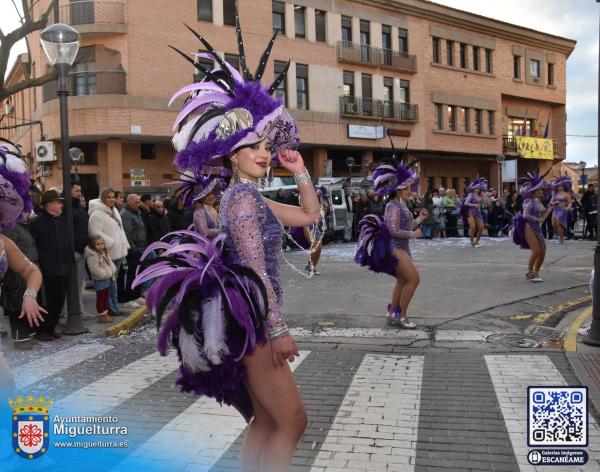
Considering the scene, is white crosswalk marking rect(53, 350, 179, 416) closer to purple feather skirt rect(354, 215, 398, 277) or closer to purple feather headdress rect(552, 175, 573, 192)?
purple feather skirt rect(354, 215, 398, 277)

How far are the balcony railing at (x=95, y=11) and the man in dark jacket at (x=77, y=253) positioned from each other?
1938 centimetres

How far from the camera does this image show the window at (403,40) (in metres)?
36.8

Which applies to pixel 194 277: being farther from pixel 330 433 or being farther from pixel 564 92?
pixel 564 92

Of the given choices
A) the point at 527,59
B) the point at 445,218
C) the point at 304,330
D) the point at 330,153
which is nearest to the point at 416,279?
the point at 304,330

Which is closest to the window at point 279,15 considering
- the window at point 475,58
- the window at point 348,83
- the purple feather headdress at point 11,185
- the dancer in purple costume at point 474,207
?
the window at point 348,83

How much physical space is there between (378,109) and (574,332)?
2940 centimetres

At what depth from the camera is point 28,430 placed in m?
3.91

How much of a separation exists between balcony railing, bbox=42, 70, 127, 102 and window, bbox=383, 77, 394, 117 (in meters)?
16.0

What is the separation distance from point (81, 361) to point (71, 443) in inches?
99.4

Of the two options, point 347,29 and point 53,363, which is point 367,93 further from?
point 53,363

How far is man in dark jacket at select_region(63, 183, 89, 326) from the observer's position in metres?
8.23

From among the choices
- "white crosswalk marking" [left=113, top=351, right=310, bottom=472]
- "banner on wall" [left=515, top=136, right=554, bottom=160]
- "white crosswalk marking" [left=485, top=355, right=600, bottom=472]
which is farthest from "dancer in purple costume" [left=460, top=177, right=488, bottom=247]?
"banner on wall" [left=515, top=136, right=554, bottom=160]

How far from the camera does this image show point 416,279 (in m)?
7.69

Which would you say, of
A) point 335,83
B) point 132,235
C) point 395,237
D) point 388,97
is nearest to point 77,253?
point 132,235
